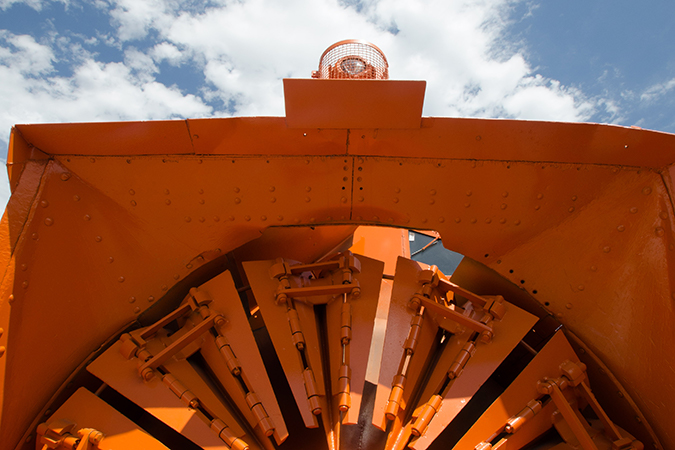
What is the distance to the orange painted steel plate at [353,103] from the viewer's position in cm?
267

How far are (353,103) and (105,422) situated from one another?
105 inches

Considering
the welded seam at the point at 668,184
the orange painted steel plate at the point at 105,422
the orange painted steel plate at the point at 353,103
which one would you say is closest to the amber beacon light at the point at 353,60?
the orange painted steel plate at the point at 353,103

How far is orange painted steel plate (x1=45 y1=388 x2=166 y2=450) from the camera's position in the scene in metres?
2.14

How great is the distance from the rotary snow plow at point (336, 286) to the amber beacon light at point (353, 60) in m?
1.10

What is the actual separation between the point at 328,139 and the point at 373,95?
18.9 inches

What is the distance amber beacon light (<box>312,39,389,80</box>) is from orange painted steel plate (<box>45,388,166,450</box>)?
332 centimetres

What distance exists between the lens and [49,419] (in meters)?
2.31

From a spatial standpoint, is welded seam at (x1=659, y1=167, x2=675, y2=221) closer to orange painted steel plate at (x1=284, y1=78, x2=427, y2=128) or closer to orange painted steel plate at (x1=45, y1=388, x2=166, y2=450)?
orange painted steel plate at (x1=284, y1=78, x2=427, y2=128)

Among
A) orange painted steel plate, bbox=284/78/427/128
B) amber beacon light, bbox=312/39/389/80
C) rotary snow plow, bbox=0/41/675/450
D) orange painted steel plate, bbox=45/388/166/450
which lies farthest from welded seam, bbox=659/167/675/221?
orange painted steel plate, bbox=45/388/166/450

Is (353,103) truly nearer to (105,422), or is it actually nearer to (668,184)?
(668,184)

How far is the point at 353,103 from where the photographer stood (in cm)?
274

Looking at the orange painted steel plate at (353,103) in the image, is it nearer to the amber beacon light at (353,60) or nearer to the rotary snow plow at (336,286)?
the rotary snow plow at (336,286)

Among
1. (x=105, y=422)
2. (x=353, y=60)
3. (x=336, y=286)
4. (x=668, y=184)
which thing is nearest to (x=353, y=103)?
(x=353, y=60)

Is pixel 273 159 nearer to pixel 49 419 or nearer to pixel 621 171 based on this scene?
pixel 49 419
